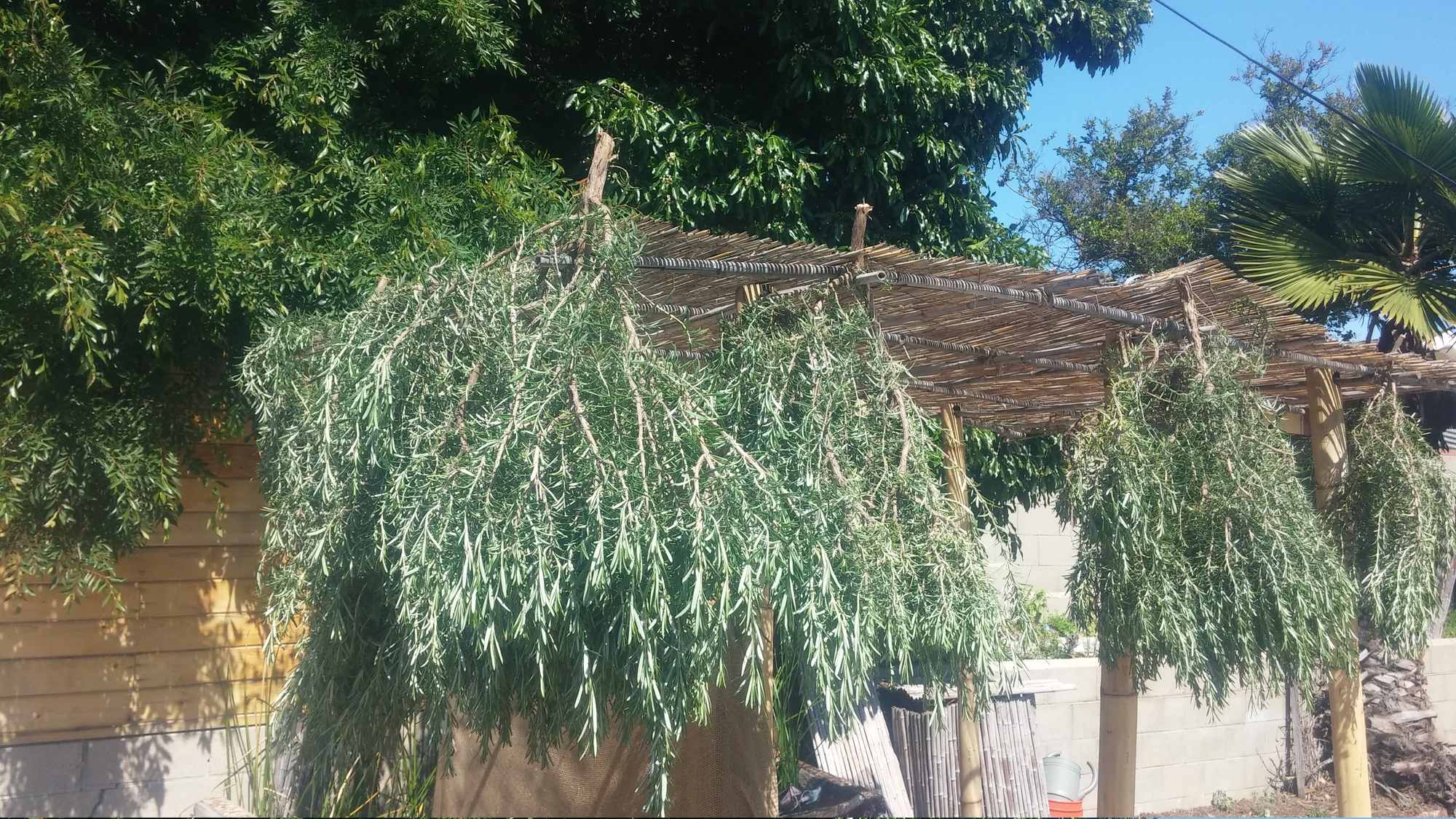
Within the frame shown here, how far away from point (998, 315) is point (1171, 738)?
16.5ft

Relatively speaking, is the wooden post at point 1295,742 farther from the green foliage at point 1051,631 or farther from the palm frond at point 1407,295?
the palm frond at point 1407,295

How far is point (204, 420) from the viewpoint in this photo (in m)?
5.47

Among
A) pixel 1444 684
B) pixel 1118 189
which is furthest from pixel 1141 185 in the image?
pixel 1444 684

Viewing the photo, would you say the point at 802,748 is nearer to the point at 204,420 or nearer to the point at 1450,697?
the point at 204,420

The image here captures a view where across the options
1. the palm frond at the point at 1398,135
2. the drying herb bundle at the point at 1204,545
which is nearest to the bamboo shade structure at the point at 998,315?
the drying herb bundle at the point at 1204,545

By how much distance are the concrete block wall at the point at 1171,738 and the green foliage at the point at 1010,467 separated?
4.08 feet

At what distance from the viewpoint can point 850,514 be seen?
3535mm

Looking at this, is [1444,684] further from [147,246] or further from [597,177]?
[147,246]

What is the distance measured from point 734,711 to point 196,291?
296cm

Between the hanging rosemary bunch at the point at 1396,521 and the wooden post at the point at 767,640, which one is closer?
the wooden post at the point at 767,640

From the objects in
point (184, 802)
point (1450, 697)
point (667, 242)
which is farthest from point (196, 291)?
A: point (1450, 697)

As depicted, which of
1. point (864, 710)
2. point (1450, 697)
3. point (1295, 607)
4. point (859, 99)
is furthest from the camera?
point (1450, 697)

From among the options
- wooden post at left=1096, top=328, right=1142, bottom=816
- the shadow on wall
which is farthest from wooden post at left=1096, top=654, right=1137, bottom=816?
the shadow on wall

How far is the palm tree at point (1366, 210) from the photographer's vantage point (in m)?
7.41
